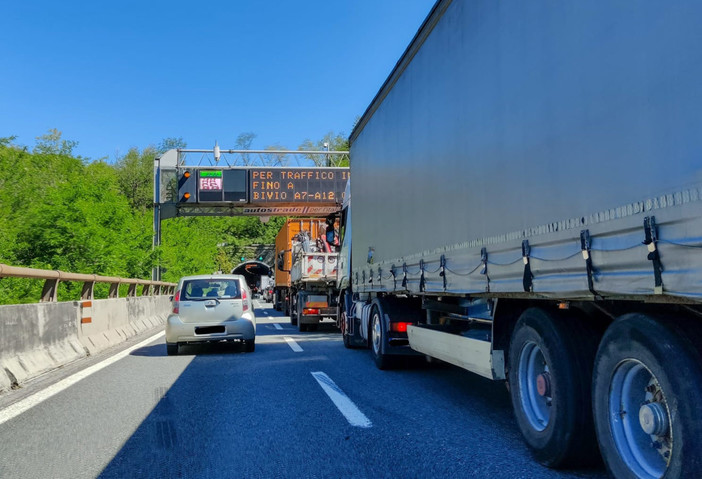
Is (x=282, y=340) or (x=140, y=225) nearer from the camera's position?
(x=282, y=340)

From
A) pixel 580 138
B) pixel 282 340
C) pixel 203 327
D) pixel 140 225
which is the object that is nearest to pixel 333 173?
pixel 140 225

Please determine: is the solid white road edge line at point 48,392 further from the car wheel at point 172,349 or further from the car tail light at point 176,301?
the car tail light at point 176,301

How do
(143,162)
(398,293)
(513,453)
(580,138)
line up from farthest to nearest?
(143,162)
(398,293)
(513,453)
(580,138)

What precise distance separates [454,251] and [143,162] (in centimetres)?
7047

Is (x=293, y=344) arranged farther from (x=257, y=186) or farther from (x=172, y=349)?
(x=257, y=186)

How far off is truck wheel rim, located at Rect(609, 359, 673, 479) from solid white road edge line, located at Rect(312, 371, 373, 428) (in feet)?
8.15

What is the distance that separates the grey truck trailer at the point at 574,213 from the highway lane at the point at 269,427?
57cm

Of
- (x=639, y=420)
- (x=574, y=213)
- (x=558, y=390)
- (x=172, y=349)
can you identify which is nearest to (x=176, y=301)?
(x=172, y=349)

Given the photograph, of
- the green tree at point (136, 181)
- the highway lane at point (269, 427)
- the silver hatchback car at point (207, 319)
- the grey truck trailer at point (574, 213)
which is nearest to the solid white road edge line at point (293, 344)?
the silver hatchback car at point (207, 319)

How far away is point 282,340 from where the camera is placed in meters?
14.1

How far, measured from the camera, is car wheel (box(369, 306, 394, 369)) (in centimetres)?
874

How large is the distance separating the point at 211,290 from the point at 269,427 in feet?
22.3

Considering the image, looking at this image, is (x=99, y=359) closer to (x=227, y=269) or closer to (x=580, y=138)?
(x=580, y=138)

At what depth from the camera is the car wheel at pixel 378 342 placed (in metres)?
8.74
